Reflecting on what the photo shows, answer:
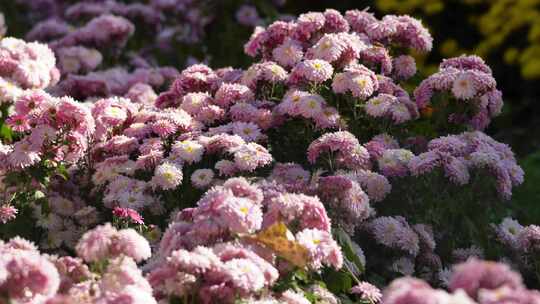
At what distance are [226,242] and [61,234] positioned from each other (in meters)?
1.16

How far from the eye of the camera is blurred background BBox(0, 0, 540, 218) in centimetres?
709

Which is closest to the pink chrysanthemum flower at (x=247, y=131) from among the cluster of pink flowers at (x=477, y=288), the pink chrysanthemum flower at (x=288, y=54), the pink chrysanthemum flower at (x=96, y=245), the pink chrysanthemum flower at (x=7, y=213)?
the pink chrysanthemum flower at (x=288, y=54)

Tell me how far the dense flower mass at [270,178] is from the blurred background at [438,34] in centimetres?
139

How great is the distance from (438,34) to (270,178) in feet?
17.3

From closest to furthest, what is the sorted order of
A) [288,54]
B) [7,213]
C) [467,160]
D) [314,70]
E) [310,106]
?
1. [7,213]
2. [467,160]
3. [310,106]
4. [314,70]
5. [288,54]

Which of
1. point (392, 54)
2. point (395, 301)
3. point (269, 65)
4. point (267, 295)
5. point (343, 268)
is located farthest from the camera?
point (392, 54)

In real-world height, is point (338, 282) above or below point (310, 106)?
below

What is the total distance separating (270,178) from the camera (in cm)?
416

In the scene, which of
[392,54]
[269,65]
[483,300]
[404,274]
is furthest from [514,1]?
[483,300]

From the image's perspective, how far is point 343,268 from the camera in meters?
3.65

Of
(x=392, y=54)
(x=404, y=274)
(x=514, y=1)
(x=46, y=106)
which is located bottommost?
(x=46, y=106)

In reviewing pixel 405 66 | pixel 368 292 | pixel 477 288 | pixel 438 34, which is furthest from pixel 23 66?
pixel 438 34

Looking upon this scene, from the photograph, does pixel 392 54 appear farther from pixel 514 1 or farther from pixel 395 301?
pixel 514 1

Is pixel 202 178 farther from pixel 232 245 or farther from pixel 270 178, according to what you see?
pixel 232 245
